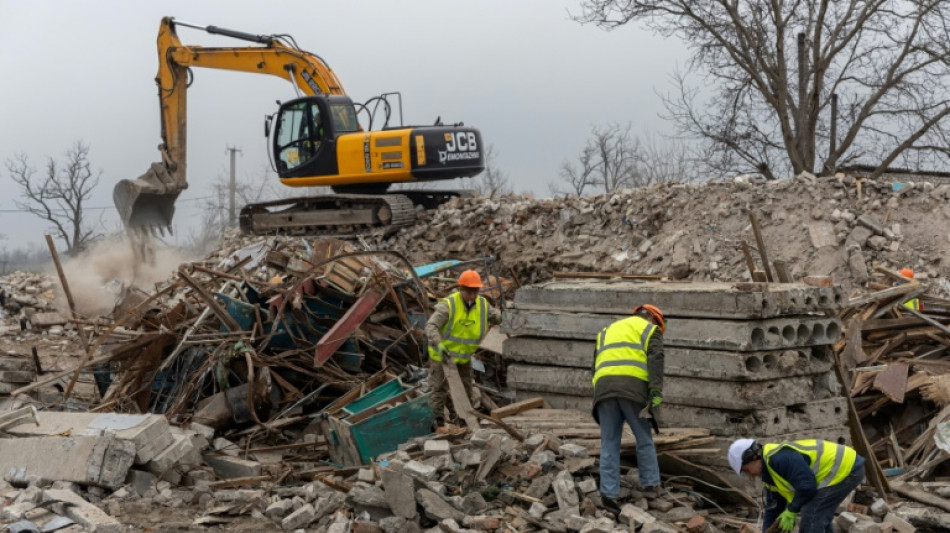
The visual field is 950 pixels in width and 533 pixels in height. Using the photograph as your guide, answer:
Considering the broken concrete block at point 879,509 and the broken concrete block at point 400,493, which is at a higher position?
the broken concrete block at point 400,493

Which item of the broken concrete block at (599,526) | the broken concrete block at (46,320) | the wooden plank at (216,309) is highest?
the wooden plank at (216,309)

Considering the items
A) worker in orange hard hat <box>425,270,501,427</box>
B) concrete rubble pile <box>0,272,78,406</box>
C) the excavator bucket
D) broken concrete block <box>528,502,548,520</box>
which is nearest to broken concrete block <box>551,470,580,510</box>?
broken concrete block <box>528,502,548,520</box>

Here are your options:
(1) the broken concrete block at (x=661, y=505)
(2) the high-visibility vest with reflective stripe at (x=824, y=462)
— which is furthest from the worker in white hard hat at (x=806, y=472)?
(1) the broken concrete block at (x=661, y=505)

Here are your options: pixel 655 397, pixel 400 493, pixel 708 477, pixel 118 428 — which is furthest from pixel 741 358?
pixel 118 428

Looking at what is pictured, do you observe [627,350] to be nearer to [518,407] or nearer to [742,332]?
[742,332]

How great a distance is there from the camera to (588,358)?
26.8ft

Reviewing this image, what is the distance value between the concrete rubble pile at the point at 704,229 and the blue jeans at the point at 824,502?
8654 millimetres

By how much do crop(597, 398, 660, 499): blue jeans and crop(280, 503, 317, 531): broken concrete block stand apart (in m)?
2.07

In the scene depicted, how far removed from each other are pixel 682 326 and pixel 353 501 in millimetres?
2947

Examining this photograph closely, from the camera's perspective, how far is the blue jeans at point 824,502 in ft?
17.7

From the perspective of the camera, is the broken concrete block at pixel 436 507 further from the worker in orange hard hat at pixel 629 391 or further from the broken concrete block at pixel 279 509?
the broken concrete block at pixel 279 509

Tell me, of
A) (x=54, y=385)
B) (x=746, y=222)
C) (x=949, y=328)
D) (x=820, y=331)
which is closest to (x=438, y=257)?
(x=746, y=222)

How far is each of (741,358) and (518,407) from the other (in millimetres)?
2015

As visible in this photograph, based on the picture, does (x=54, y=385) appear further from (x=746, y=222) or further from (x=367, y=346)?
(x=746, y=222)
